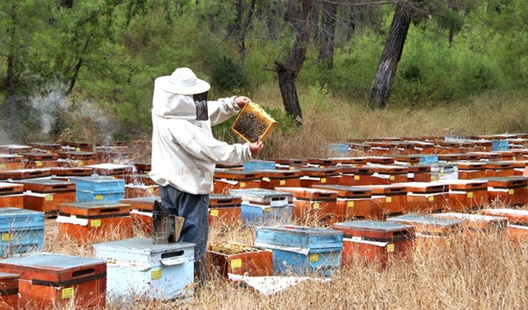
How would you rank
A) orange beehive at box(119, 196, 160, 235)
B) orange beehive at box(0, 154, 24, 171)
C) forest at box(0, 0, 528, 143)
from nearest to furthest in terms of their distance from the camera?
orange beehive at box(119, 196, 160, 235) → orange beehive at box(0, 154, 24, 171) → forest at box(0, 0, 528, 143)

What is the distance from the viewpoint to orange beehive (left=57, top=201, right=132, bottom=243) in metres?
7.71

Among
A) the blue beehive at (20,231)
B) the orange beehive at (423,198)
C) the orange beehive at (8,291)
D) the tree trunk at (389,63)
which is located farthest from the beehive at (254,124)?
the tree trunk at (389,63)

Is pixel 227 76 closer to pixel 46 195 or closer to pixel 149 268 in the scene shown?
pixel 46 195

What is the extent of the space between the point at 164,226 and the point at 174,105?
2.91 ft

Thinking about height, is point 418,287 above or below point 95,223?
below

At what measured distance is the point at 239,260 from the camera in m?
6.42

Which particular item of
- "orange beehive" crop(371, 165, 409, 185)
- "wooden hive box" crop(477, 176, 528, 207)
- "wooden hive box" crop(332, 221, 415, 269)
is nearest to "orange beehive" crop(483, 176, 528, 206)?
"wooden hive box" crop(477, 176, 528, 207)

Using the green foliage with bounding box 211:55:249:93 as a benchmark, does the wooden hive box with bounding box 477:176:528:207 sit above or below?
below

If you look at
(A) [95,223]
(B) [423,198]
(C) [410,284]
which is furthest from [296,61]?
(C) [410,284]

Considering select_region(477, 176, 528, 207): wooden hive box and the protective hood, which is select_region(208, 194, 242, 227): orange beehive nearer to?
the protective hood

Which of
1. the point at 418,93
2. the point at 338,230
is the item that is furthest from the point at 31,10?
the point at 418,93

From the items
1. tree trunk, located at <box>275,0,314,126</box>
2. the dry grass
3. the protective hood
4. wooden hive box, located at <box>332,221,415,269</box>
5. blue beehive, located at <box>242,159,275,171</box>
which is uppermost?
tree trunk, located at <box>275,0,314,126</box>

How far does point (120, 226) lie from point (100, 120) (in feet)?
37.9

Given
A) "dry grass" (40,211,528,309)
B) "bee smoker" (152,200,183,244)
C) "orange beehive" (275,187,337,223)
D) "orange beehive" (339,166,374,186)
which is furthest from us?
"orange beehive" (339,166,374,186)
